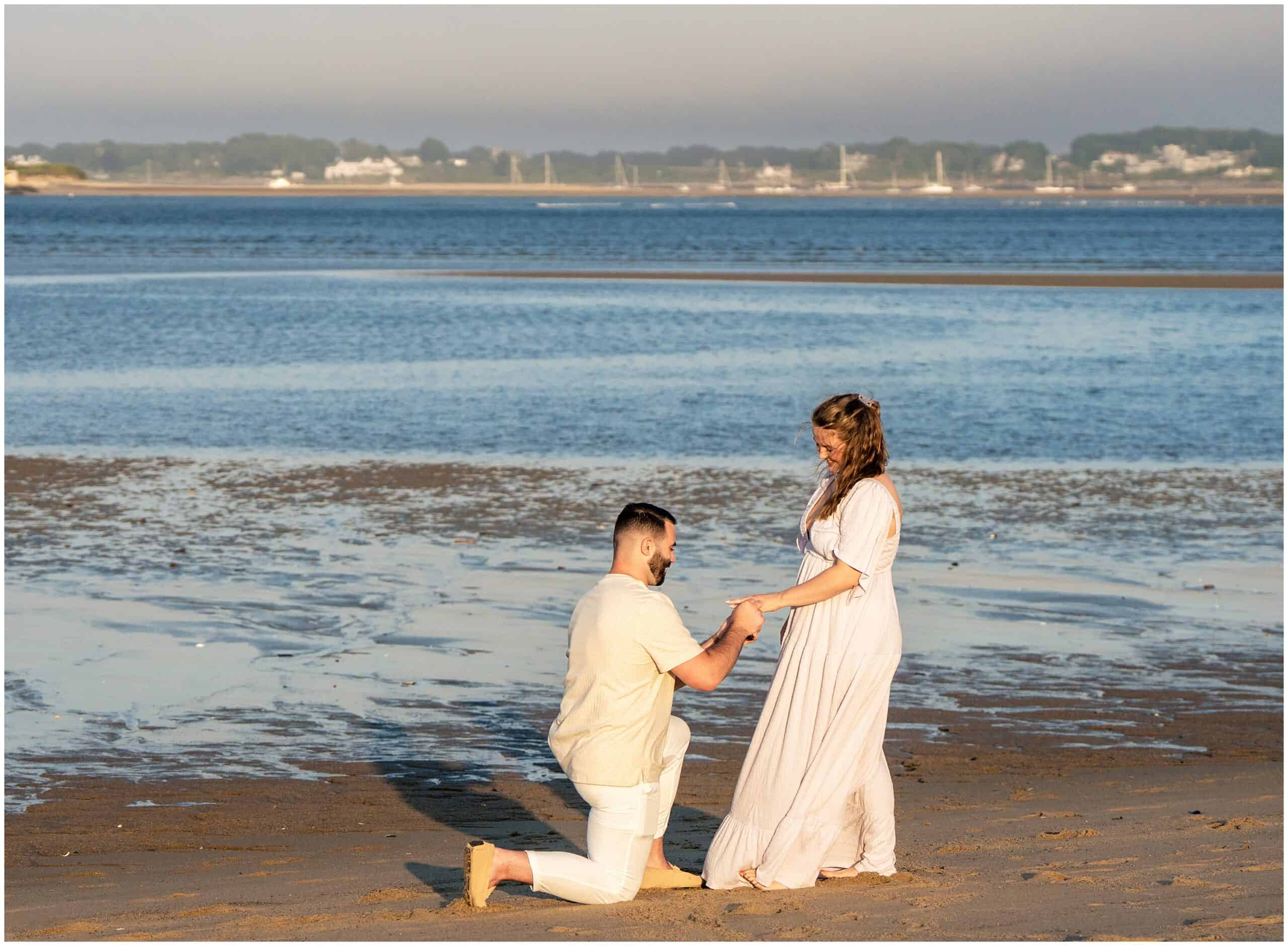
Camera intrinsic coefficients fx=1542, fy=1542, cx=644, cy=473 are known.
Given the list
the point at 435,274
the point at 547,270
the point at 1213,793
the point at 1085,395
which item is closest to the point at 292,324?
the point at 1085,395

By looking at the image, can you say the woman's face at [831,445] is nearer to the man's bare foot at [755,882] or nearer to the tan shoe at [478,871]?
the man's bare foot at [755,882]

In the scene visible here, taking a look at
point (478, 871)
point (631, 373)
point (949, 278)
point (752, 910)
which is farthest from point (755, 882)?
point (949, 278)

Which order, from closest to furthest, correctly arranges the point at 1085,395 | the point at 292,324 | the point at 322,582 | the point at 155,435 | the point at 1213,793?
the point at 1213,793 < the point at 322,582 < the point at 155,435 < the point at 1085,395 < the point at 292,324

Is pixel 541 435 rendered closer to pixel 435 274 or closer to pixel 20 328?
pixel 20 328

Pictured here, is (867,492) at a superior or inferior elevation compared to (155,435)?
superior

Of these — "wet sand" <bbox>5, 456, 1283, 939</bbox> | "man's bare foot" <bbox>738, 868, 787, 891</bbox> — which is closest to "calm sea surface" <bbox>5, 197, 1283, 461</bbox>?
"wet sand" <bbox>5, 456, 1283, 939</bbox>

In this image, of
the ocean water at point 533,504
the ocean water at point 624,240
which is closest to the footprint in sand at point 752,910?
the ocean water at point 533,504

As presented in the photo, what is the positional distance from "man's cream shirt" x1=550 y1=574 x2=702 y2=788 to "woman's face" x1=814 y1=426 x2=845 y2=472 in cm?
70

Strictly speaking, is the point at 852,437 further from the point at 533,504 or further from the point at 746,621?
the point at 533,504

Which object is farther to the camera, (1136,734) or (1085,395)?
(1085,395)

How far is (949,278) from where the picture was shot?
1918 inches

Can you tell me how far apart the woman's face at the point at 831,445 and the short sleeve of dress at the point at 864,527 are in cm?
12

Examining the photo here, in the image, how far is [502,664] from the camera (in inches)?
331

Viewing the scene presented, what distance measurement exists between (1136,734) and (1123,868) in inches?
92.7
